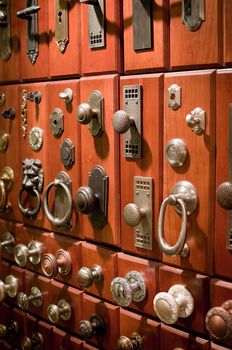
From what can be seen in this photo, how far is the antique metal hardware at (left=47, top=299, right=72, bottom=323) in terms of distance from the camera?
1403mm

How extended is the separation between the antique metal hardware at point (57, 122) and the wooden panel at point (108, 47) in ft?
0.55

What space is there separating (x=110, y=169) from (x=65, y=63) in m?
0.33

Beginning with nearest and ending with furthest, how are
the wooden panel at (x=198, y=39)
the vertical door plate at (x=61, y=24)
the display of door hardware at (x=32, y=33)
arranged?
1. the wooden panel at (x=198, y=39)
2. the vertical door plate at (x=61, y=24)
3. the display of door hardware at (x=32, y=33)

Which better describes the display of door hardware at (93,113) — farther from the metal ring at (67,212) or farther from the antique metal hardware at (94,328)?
the antique metal hardware at (94,328)

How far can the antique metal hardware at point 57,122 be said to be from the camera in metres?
1.36

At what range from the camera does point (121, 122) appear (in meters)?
1.09

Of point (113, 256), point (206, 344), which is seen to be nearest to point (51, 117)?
point (113, 256)

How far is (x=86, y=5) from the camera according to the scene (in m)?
1.24

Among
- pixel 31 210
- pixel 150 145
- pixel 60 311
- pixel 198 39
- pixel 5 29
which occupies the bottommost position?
pixel 60 311

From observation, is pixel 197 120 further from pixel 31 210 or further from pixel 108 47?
pixel 31 210

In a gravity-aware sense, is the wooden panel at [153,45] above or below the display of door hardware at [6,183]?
above

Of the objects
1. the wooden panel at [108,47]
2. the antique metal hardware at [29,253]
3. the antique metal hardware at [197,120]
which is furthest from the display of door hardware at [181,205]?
the antique metal hardware at [29,253]

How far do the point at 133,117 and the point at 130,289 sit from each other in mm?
410

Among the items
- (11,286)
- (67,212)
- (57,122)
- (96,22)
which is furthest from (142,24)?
(11,286)
